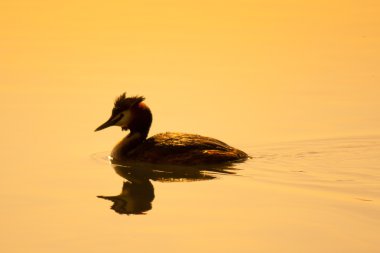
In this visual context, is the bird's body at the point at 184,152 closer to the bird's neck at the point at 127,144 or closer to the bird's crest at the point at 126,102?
the bird's neck at the point at 127,144

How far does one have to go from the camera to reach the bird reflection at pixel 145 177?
1233 cm

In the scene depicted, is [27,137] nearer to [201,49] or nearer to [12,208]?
[12,208]

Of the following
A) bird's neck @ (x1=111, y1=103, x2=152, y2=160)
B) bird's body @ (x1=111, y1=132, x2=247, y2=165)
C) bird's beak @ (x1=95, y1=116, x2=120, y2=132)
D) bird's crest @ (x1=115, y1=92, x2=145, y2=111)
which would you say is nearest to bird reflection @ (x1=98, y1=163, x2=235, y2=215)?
bird's body @ (x1=111, y1=132, x2=247, y2=165)

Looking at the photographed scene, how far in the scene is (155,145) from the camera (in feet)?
49.1

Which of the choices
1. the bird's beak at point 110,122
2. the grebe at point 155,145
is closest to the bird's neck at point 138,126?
the grebe at point 155,145

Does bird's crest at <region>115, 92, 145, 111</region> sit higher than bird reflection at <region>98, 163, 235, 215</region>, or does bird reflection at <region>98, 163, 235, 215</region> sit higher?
bird's crest at <region>115, 92, 145, 111</region>

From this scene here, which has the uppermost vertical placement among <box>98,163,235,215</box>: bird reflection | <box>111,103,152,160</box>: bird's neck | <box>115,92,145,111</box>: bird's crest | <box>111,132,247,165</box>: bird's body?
<box>115,92,145,111</box>: bird's crest

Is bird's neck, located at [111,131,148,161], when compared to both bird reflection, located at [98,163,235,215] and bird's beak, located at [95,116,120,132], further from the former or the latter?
bird's beak, located at [95,116,120,132]

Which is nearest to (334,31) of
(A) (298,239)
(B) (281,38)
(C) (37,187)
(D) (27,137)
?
(B) (281,38)

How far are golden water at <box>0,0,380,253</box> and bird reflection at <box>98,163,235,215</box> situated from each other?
160 millimetres

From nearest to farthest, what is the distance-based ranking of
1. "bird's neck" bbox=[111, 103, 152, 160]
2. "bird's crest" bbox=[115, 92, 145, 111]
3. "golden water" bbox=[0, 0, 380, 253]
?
"golden water" bbox=[0, 0, 380, 253], "bird's neck" bbox=[111, 103, 152, 160], "bird's crest" bbox=[115, 92, 145, 111]

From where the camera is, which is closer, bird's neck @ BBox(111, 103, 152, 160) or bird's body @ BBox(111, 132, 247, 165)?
bird's body @ BBox(111, 132, 247, 165)

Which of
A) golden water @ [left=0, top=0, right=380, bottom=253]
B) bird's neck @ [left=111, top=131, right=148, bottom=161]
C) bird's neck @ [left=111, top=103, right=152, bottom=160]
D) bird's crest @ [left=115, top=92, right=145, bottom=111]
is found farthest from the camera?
bird's crest @ [left=115, top=92, right=145, bottom=111]

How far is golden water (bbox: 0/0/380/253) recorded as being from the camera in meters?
10.9
